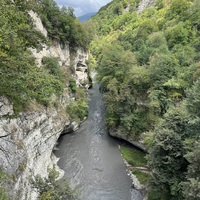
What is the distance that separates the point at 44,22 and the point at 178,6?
33406 millimetres

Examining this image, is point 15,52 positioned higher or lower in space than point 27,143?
higher

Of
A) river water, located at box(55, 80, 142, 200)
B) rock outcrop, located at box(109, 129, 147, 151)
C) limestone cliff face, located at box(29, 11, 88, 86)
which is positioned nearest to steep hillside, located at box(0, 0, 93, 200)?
limestone cliff face, located at box(29, 11, 88, 86)

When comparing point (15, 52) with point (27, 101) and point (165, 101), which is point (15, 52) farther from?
point (165, 101)

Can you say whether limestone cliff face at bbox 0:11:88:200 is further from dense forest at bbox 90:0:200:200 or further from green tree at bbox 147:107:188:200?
green tree at bbox 147:107:188:200

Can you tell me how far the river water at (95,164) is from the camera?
15.1 m

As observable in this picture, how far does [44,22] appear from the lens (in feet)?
74.7

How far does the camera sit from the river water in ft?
49.6

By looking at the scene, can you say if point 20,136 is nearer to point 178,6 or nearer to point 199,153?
point 199,153

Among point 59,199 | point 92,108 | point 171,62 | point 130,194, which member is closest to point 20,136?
point 59,199

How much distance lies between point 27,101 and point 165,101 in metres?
17.3

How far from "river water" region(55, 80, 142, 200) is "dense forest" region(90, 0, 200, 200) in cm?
325

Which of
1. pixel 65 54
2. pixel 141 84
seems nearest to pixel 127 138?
pixel 141 84

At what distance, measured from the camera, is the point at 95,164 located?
18203mm

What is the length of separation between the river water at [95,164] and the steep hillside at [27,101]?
1903 mm
